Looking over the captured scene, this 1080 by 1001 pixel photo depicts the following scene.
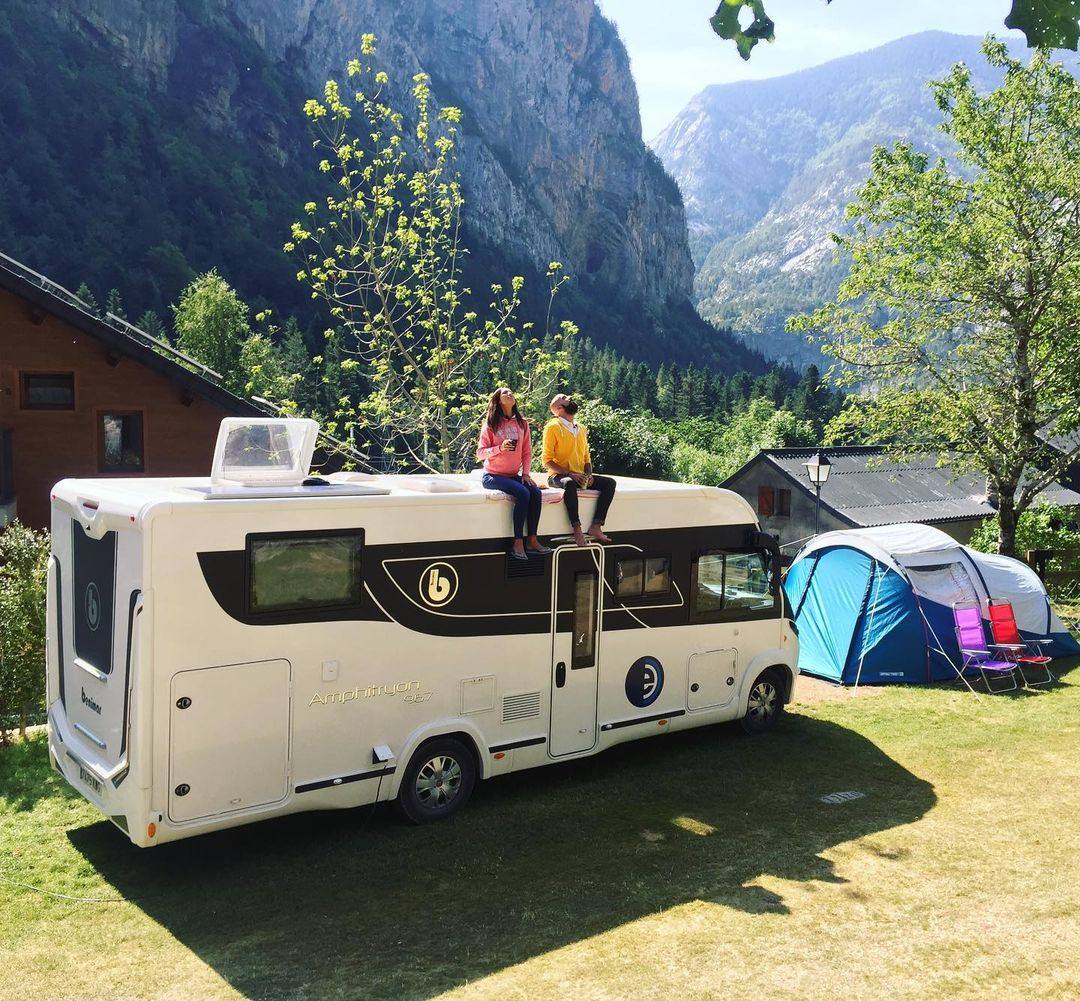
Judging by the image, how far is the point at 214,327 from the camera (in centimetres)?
5800

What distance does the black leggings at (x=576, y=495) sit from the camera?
29.4ft

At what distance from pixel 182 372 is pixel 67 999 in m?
17.0

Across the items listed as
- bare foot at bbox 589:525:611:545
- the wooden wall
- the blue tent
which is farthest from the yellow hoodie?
the wooden wall

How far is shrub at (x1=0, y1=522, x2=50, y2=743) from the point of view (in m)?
9.97

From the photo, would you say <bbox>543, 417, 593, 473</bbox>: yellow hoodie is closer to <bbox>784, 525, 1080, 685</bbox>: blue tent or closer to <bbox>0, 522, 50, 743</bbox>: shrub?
<bbox>784, 525, 1080, 685</bbox>: blue tent

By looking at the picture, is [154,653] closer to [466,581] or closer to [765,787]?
[466,581]

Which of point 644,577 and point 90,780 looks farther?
point 644,577

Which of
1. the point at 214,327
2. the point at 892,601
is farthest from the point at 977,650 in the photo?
the point at 214,327

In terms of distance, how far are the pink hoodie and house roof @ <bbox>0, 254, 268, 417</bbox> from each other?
1205cm

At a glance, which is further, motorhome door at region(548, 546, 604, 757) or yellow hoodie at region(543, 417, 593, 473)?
yellow hoodie at region(543, 417, 593, 473)

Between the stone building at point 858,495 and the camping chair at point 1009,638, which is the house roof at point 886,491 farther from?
the camping chair at point 1009,638

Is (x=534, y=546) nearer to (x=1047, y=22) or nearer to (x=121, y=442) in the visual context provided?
(x=1047, y=22)

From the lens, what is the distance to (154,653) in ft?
21.8

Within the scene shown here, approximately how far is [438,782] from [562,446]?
10.6ft
